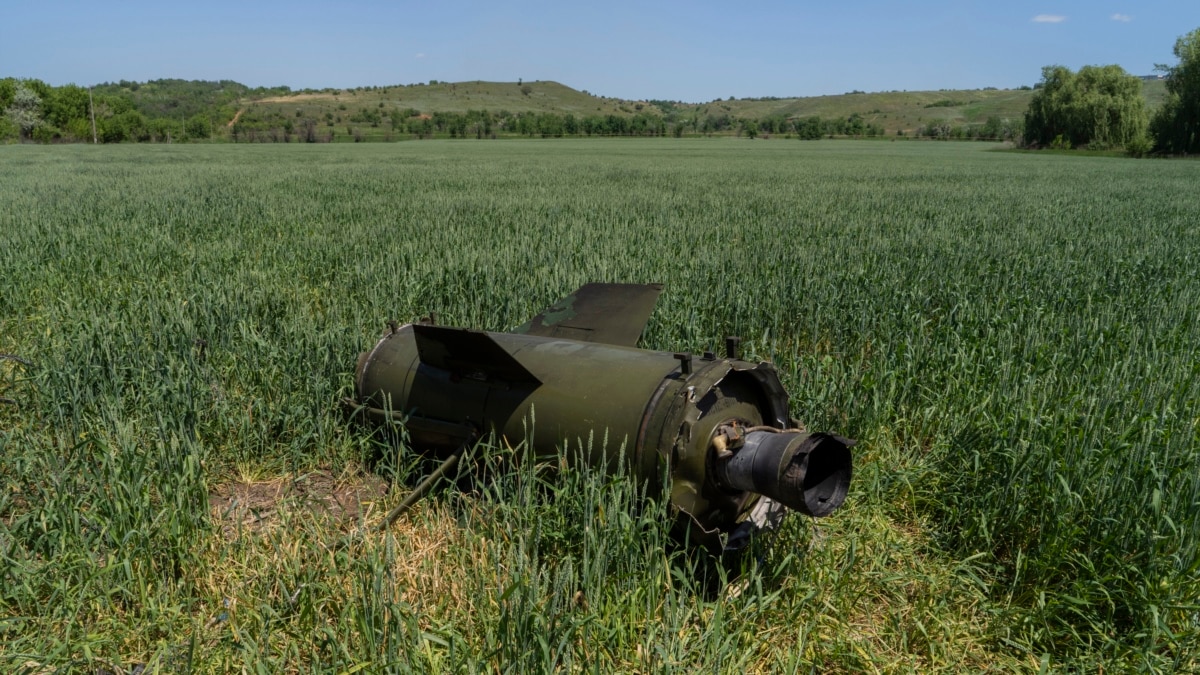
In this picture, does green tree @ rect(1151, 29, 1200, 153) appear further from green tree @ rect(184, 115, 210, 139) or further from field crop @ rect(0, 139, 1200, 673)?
green tree @ rect(184, 115, 210, 139)

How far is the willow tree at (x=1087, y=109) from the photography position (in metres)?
63.0

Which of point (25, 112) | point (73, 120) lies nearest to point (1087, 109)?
point (25, 112)

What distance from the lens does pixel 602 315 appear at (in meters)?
3.71

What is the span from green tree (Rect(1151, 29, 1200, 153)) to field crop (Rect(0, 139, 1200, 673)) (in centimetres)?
6108

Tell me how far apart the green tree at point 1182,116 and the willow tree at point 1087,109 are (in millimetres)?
4027

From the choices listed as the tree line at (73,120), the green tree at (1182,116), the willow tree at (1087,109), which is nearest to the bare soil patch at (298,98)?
the tree line at (73,120)

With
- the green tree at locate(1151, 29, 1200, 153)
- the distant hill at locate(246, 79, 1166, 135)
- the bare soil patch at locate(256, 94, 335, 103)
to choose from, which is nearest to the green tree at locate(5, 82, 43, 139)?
the distant hill at locate(246, 79, 1166, 135)

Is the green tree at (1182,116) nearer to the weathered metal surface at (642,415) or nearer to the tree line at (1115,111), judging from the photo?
the tree line at (1115,111)

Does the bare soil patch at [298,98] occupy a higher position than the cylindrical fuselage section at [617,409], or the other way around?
the bare soil patch at [298,98]

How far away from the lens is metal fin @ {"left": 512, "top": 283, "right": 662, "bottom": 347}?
141 inches

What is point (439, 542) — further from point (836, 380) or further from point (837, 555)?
point (836, 380)

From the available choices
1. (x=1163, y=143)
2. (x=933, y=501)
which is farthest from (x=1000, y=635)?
(x=1163, y=143)

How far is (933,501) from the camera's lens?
3270 mm

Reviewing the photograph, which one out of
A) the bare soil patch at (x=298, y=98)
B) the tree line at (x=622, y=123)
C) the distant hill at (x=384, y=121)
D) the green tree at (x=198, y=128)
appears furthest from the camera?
the bare soil patch at (x=298, y=98)
